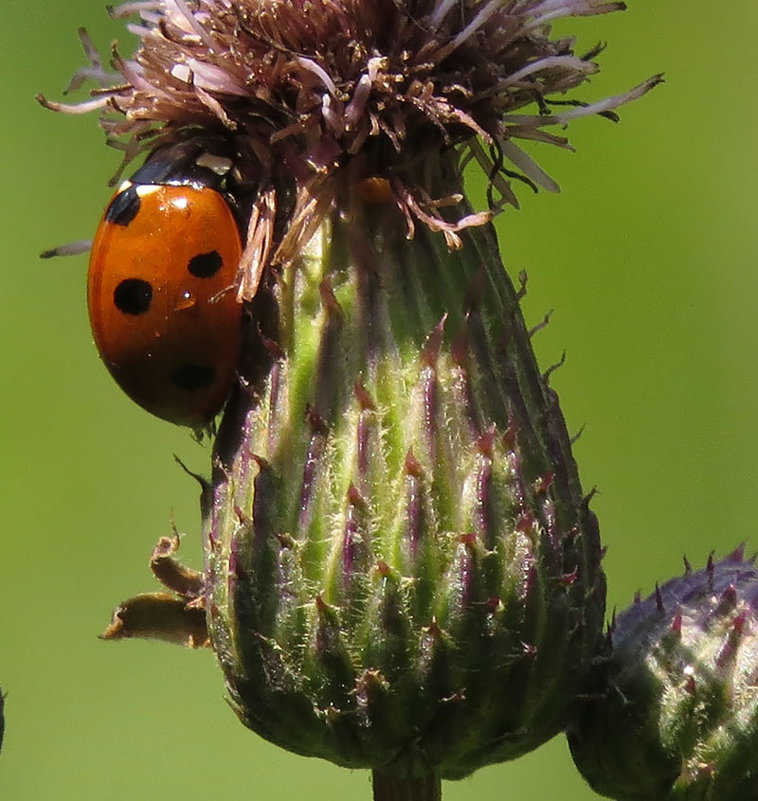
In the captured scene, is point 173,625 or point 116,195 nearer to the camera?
point 116,195

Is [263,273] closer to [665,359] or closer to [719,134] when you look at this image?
[665,359]

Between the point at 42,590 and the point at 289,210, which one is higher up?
the point at 42,590

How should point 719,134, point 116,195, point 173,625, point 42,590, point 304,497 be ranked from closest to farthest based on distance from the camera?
point 304,497 < point 116,195 < point 173,625 < point 42,590 < point 719,134

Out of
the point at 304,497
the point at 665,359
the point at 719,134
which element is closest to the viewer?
the point at 304,497

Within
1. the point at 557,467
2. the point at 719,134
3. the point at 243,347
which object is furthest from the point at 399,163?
the point at 719,134

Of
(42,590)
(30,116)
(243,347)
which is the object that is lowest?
(243,347)

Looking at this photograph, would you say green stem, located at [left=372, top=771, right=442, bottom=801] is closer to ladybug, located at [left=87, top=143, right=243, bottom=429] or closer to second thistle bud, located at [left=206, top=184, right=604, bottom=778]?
second thistle bud, located at [left=206, top=184, right=604, bottom=778]

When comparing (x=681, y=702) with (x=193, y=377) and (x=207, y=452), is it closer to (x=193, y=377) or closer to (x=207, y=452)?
(x=193, y=377)
